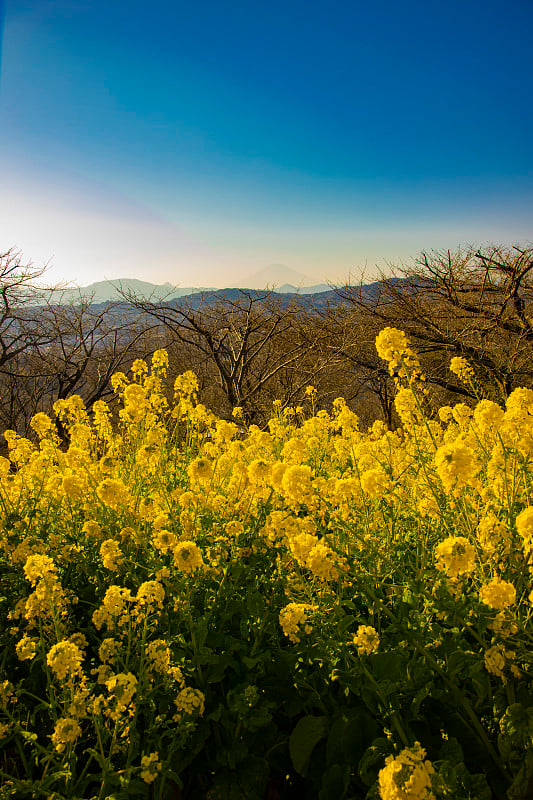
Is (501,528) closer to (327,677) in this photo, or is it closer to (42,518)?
(327,677)

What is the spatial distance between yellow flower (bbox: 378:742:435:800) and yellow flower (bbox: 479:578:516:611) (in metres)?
0.65

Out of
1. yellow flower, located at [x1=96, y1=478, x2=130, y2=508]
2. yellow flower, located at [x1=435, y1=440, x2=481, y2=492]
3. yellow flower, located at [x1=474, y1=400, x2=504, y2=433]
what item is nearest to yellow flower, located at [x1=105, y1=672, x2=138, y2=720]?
yellow flower, located at [x1=96, y1=478, x2=130, y2=508]

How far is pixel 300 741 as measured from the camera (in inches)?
70.8

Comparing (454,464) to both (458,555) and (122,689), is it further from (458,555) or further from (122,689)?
(122,689)

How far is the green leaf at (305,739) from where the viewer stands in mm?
1771

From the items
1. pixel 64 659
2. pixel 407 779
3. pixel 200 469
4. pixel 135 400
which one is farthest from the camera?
pixel 135 400

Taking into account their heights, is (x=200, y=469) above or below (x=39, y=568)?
above

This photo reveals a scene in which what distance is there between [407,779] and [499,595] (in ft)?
2.49

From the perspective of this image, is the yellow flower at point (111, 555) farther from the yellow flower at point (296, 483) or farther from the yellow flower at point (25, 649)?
the yellow flower at point (296, 483)

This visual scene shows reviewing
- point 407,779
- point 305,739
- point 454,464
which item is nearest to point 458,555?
point 454,464

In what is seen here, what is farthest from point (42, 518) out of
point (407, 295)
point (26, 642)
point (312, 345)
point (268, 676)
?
point (407, 295)

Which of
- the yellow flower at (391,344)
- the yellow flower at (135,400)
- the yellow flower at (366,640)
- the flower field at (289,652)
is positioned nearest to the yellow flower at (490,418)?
the flower field at (289,652)

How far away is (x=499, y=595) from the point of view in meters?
1.81

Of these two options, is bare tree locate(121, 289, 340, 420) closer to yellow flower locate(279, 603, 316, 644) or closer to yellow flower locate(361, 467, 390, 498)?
yellow flower locate(361, 467, 390, 498)
